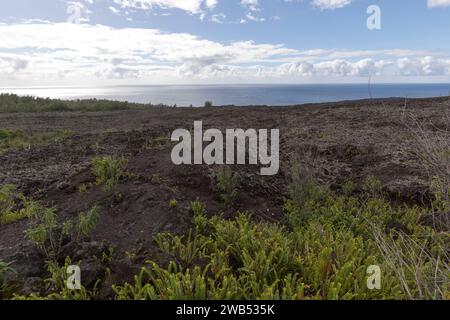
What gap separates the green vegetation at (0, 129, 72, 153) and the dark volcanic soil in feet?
1.82

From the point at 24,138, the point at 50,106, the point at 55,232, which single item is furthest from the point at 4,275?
the point at 50,106

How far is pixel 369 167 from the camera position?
7734 millimetres

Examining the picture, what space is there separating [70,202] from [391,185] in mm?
5939

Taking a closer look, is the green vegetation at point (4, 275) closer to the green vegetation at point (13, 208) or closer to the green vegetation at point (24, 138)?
the green vegetation at point (13, 208)

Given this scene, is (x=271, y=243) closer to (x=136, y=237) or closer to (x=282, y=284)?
(x=282, y=284)

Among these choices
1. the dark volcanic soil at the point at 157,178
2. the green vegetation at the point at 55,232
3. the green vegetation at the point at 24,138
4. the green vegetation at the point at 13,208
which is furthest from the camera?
the green vegetation at the point at 24,138

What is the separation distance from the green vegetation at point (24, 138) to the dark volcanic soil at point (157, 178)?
1.82 feet

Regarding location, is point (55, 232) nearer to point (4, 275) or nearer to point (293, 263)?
point (4, 275)

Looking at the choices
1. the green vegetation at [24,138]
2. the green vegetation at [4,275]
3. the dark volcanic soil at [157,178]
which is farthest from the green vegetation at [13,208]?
the green vegetation at [24,138]

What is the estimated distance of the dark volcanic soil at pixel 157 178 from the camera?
4.11m

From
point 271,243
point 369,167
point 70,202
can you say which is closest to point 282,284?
point 271,243

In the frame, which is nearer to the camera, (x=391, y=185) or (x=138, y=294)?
(x=138, y=294)

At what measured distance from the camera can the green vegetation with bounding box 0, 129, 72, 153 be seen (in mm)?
9779
